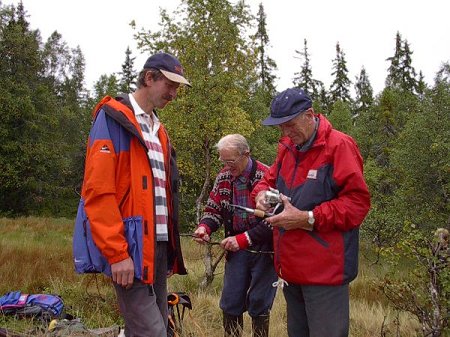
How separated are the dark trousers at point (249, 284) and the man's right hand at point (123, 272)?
1.86 m

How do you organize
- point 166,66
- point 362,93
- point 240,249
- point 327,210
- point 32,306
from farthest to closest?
1. point 362,93
2. point 32,306
3. point 240,249
4. point 166,66
5. point 327,210

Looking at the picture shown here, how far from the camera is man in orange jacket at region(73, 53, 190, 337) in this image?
2.63 meters

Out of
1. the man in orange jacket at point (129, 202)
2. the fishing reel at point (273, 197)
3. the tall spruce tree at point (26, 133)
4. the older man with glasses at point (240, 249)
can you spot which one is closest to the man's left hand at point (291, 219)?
the fishing reel at point (273, 197)

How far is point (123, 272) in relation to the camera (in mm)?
2627

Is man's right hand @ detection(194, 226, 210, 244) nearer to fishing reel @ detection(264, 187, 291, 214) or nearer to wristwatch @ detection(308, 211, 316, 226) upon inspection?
fishing reel @ detection(264, 187, 291, 214)

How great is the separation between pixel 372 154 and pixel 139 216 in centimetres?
2505

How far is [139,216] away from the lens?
2.74 m

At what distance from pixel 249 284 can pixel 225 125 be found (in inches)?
182

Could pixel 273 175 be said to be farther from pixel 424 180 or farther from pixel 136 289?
pixel 424 180

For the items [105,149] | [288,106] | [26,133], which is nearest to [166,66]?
[105,149]

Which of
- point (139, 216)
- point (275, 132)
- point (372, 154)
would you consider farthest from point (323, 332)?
point (372, 154)

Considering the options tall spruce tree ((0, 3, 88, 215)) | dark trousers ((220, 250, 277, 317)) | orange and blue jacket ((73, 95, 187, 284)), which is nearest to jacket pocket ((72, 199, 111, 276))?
orange and blue jacket ((73, 95, 187, 284))

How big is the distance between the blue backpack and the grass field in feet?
0.33

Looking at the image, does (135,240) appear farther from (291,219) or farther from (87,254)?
(291,219)
